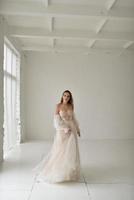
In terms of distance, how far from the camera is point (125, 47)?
10086 mm

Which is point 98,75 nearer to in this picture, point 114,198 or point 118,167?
point 118,167

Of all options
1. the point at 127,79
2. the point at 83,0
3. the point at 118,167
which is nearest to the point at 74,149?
the point at 118,167

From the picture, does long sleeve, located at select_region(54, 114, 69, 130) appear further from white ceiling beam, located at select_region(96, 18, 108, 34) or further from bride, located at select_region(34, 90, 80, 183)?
white ceiling beam, located at select_region(96, 18, 108, 34)

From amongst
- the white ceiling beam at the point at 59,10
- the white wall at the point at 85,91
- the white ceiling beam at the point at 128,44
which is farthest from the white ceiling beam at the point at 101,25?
the white wall at the point at 85,91

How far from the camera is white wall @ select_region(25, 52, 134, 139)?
10945mm

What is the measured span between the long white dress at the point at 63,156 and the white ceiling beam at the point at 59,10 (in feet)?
7.25

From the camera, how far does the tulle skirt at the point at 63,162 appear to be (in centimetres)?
473

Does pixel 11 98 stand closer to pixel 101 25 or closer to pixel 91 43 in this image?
pixel 91 43

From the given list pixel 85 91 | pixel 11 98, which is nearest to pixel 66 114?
pixel 11 98

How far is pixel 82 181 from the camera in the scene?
15.7 ft

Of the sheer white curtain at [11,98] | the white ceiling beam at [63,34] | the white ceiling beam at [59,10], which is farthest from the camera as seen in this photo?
the sheer white curtain at [11,98]

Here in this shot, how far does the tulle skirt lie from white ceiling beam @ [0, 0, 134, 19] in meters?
2.49

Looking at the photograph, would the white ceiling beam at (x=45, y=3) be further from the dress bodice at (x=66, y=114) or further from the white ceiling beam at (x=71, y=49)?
the white ceiling beam at (x=71, y=49)

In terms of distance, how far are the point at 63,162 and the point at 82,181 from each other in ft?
1.43
